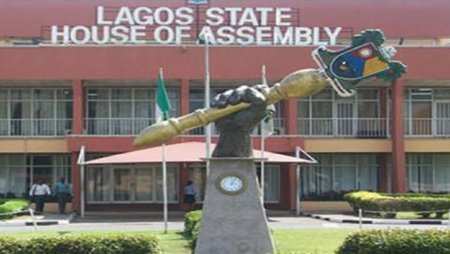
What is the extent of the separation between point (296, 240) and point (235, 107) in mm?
6299

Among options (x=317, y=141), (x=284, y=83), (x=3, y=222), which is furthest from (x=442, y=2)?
(x=284, y=83)

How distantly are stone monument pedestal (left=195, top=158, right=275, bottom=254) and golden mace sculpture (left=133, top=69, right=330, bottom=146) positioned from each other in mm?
836

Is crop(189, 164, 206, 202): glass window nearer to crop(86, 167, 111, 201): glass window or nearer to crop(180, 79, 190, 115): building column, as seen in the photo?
crop(180, 79, 190, 115): building column

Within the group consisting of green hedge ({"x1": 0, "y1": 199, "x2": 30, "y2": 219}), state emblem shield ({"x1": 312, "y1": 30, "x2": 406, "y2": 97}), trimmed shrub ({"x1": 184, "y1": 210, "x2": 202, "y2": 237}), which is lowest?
green hedge ({"x1": 0, "y1": 199, "x2": 30, "y2": 219})

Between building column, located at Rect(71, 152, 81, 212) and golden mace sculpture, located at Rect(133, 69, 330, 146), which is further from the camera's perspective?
building column, located at Rect(71, 152, 81, 212)

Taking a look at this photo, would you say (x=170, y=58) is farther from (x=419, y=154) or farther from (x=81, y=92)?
(x=419, y=154)

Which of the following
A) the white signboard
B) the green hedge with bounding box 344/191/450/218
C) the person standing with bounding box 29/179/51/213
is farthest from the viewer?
the white signboard

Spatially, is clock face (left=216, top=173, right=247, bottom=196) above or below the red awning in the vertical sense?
below

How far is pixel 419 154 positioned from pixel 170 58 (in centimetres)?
1196

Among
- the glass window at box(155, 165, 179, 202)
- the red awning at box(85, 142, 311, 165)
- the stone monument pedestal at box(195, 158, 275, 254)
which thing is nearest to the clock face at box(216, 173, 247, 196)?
the stone monument pedestal at box(195, 158, 275, 254)

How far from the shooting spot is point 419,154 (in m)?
38.8

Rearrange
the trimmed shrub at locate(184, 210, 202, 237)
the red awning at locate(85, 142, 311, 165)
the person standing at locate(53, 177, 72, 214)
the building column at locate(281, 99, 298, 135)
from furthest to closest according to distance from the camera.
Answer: the building column at locate(281, 99, 298, 135) < the person standing at locate(53, 177, 72, 214) < the red awning at locate(85, 142, 311, 165) < the trimmed shrub at locate(184, 210, 202, 237)

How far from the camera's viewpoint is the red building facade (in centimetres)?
3491

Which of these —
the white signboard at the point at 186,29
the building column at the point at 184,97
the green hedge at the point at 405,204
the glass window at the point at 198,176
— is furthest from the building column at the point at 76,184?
the green hedge at the point at 405,204
